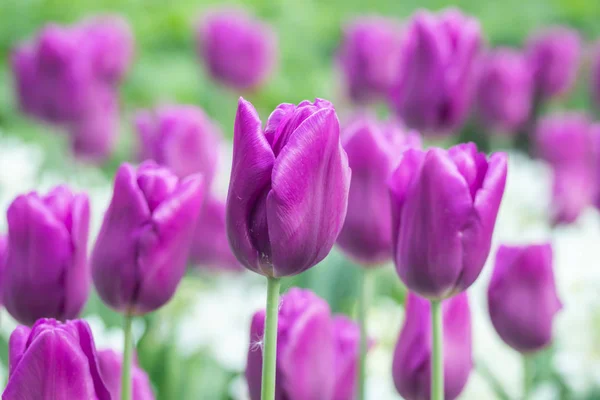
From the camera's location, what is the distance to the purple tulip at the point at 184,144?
37.4 inches

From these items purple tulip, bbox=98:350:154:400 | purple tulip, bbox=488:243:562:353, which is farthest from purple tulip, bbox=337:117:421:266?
purple tulip, bbox=98:350:154:400

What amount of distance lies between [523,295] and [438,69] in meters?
0.39

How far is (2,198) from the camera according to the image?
1.38 meters

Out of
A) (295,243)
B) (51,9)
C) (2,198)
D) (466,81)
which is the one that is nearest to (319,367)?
(295,243)

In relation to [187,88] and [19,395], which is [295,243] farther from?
[187,88]

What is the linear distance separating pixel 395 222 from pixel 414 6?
3.28m

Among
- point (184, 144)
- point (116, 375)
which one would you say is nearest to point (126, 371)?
point (116, 375)

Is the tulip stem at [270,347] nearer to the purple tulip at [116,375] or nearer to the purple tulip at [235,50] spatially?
the purple tulip at [116,375]

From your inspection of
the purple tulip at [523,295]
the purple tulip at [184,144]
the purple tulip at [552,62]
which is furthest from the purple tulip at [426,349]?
the purple tulip at [552,62]

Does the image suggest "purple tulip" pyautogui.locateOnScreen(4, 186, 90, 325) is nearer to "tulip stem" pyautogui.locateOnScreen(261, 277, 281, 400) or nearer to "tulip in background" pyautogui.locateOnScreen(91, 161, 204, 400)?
"tulip in background" pyautogui.locateOnScreen(91, 161, 204, 400)

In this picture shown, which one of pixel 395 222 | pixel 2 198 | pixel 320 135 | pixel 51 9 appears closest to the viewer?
pixel 320 135

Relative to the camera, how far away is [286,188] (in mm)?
463

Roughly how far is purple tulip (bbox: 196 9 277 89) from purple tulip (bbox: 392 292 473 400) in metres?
1.32

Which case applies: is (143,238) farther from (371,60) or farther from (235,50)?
(235,50)
